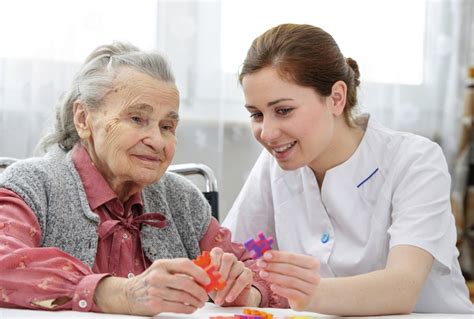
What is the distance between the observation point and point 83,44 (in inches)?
110

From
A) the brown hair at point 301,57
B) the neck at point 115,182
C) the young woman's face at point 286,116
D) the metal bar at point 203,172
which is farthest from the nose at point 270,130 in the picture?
the metal bar at point 203,172

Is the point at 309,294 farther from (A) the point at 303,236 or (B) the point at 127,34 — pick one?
(B) the point at 127,34

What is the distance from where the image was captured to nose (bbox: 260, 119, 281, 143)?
1.86 meters

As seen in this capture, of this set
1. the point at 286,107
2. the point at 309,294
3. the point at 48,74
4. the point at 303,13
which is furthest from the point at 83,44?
the point at 309,294

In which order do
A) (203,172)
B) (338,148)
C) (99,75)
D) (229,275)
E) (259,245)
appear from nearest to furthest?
(259,245) < (229,275) < (99,75) < (338,148) < (203,172)

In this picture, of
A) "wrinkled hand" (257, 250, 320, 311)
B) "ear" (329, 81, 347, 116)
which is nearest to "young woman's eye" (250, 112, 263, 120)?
"ear" (329, 81, 347, 116)

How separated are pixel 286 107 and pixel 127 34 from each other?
1.20 meters

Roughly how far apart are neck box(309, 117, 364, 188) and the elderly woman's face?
0.45m

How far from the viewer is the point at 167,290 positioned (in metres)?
1.37

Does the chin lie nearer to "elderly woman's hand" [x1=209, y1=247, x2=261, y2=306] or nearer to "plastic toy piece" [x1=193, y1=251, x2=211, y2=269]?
"elderly woman's hand" [x1=209, y1=247, x2=261, y2=306]

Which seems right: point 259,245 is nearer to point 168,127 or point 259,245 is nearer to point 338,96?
point 168,127

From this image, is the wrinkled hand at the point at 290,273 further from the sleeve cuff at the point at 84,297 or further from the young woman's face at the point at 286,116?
the young woman's face at the point at 286,116

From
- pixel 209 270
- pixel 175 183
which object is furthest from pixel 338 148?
pixel 209 270

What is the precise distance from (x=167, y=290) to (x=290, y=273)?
0.22m
